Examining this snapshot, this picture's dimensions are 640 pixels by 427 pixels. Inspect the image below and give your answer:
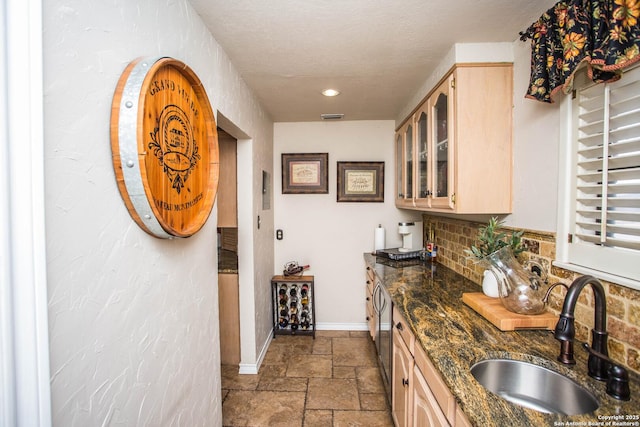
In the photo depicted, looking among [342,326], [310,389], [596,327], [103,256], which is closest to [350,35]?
[103,256]

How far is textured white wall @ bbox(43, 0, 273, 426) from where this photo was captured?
68cm

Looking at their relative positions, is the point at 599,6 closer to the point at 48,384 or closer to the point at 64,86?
the point at 64,86

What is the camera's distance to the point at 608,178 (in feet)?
3.49

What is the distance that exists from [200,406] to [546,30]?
7.74 feet

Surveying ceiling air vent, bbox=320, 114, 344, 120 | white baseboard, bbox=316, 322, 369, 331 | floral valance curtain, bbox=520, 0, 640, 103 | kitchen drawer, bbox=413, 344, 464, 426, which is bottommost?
white baseboard, bbox=316, 322, 369, 331

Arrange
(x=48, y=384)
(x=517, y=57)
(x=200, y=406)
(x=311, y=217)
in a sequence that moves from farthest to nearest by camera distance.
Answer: (x=311, y=217)
(x=517, y=57)
(x=200, y=406)
(x=48, y=384)

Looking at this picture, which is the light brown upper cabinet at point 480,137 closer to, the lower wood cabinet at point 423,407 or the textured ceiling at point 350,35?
the textured ceiling at point 350,35

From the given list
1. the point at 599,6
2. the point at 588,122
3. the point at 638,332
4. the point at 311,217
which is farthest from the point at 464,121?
the point at 311,217

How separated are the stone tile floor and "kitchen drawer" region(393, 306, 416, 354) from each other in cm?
77

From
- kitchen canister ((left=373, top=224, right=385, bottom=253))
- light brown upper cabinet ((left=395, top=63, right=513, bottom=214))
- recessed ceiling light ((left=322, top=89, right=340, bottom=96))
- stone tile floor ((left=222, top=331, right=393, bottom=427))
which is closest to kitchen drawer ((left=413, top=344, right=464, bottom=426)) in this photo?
light brown upper cabinet ((left=395, top=63, right=513, bottom=214))

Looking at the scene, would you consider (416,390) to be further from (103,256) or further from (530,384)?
(103,256)

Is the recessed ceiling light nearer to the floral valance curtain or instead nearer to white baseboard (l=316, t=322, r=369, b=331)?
the floral valance curtain

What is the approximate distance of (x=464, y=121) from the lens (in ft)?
5.46

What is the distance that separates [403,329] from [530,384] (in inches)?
22.7
